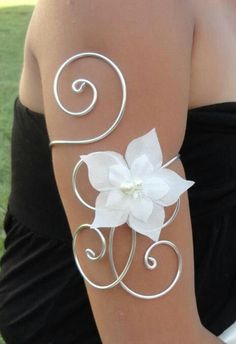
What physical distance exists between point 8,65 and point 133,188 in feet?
13.1

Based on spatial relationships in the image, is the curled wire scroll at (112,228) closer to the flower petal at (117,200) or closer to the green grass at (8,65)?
the flower petal at (117,200)

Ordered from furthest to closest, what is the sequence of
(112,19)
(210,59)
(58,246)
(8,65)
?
(8,65)
(58,246)
(210,59)
(112,19)

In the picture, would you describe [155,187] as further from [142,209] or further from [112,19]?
[112,19]

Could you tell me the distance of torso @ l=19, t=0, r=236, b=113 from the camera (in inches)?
35.6

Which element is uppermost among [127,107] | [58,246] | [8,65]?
[127,107]

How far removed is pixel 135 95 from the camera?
0.82 metres

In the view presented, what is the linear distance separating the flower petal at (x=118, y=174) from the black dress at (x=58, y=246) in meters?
0.21

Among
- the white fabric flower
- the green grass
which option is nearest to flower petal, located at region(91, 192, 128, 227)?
the white fabric flower

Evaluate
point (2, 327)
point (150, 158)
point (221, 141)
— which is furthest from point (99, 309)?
point (2, 327)

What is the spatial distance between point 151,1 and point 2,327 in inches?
26.7

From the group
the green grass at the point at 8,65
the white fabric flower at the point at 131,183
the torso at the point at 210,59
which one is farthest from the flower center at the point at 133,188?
the green grass at the point at 8,65

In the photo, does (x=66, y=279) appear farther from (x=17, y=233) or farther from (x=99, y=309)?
(x=99, y=309)

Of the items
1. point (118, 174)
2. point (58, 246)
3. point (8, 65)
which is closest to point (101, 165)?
point (118, 174)

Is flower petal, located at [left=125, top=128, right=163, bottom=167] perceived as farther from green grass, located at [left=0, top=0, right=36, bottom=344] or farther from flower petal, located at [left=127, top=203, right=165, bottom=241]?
green grass, located at [left=0, top=0, right=36, bottom=344]
